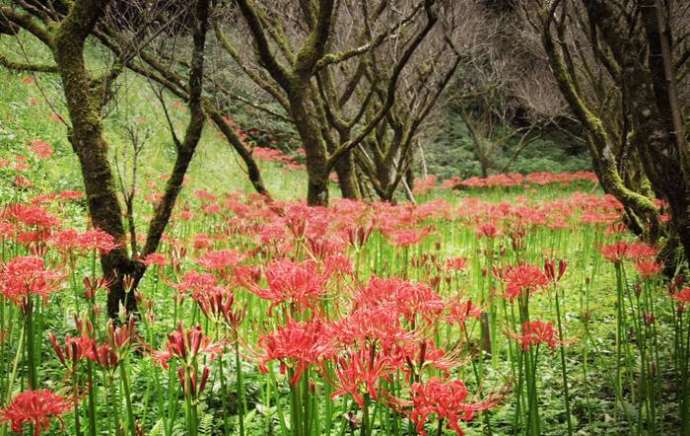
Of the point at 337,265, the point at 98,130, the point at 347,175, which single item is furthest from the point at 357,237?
the point at 347,175

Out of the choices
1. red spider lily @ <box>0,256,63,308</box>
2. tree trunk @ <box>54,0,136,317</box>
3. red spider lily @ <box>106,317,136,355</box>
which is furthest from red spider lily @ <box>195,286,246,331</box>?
tree trunk @ <box>54,0,136,317</box>

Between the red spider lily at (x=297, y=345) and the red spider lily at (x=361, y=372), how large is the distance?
Answer: 6 centimetres

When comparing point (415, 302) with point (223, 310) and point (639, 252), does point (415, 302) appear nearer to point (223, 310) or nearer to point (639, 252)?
point (223, 310)

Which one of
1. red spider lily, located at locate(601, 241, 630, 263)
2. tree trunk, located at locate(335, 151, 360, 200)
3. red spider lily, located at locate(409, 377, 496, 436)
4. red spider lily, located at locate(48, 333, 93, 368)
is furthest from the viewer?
tree trunk, located at locate(335, 151, 360, 200)

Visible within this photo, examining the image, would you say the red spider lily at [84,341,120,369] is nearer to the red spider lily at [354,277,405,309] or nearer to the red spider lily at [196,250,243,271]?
the red spider lily at [354,277,405,309]

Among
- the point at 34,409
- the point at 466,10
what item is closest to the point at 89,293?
the point at 34,409

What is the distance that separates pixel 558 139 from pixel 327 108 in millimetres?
21199

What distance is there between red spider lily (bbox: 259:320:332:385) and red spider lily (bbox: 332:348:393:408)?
0.18 ft

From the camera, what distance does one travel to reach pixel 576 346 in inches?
148

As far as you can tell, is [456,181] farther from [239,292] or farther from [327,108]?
[239,292]

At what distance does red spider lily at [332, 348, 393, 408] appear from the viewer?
1.13 m

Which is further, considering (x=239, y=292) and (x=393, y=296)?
(x=239, y=292)

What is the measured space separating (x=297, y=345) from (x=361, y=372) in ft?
0.49

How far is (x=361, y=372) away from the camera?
1147mm
